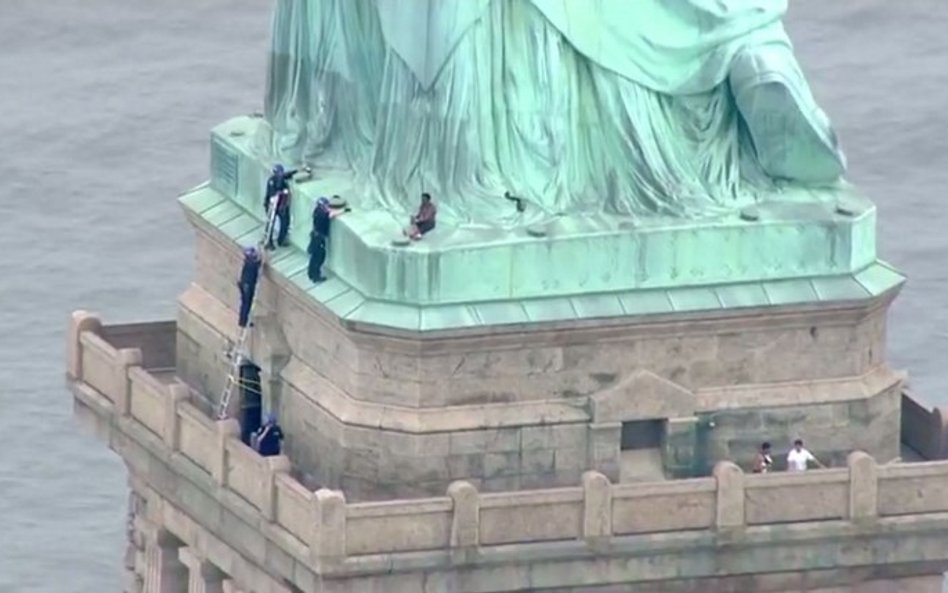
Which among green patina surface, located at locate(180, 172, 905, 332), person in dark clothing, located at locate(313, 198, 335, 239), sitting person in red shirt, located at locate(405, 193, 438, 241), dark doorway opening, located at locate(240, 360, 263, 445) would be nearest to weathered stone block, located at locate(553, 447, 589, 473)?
green patina surface, located at locate(180, 172, 905, 332)

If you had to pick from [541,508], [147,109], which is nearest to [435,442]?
[541,508]

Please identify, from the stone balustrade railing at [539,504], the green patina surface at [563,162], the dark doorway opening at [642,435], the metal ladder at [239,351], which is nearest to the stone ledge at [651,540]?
the stone balustrade railing at [539,504]

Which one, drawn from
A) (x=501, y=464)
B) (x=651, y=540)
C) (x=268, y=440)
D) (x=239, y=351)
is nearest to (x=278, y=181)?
(x=239, y=351)

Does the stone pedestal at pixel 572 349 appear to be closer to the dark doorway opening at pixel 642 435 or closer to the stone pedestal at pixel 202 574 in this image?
the dark doorway opening at pixel 642 435

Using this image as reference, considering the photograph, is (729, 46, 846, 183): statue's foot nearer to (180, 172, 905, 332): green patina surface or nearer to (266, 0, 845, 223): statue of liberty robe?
(266, 0, 845, 223): statue of liberty robe

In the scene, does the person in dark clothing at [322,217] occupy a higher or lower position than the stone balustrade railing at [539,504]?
higher

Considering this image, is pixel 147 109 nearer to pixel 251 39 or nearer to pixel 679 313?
pixel 251 39

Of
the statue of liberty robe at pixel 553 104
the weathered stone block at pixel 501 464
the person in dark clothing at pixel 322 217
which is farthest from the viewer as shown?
the person in dark clothing at pixel 322 217
